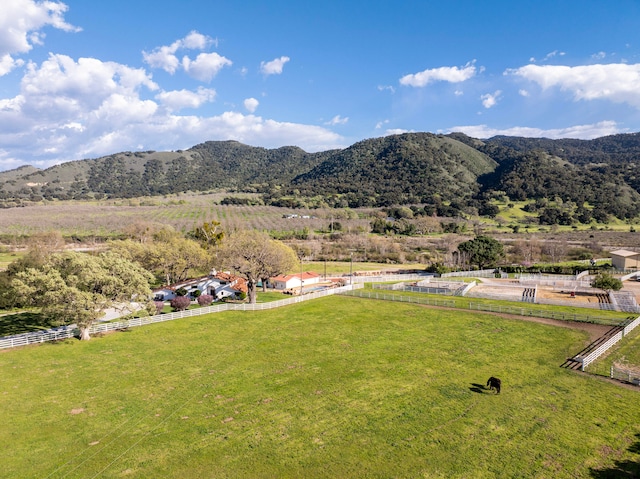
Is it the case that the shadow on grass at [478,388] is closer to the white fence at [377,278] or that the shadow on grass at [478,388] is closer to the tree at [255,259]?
the tree at [255,259]

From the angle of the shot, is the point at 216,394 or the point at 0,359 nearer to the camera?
the point at 216,394

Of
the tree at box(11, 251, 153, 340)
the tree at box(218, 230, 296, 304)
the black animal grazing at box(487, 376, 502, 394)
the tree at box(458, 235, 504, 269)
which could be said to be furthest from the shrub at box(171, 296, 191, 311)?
the tree at box(458, 235, 504, 269)

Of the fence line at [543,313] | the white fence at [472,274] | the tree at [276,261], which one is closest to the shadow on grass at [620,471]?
the fence line at [543,313]

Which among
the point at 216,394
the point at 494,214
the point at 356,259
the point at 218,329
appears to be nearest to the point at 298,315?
the point at 218,329

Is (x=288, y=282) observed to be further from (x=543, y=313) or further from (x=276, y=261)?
(x=543, y=313)

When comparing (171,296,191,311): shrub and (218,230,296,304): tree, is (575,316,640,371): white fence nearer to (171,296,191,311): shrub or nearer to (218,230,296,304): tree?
(218,230,296,304): tree

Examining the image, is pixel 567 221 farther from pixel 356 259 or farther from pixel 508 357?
pixel 508 357

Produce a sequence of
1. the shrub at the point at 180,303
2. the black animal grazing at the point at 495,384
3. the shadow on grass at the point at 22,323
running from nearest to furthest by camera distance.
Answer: the black animal grazing at the point at 495,384, the shadow on grass at the point at 22,323, the shrub at the point at 180,303
